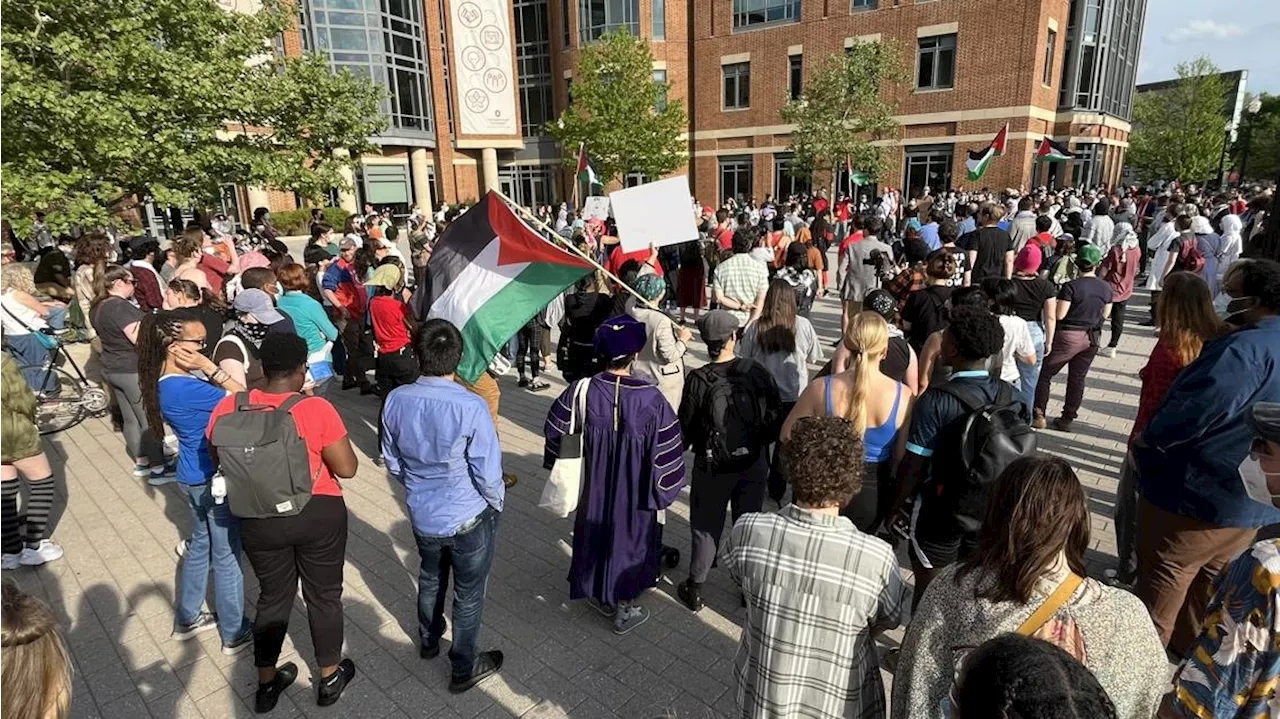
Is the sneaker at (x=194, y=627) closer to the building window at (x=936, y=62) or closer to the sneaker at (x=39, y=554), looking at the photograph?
the sneaker at (x=39, y=554)

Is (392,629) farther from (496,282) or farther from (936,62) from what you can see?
(936,62)

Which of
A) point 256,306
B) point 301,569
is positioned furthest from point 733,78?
point 301,569

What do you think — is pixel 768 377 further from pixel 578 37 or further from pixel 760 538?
pixel 578 37

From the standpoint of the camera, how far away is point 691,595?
419cm

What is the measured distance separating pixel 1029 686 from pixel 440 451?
8.88 feet

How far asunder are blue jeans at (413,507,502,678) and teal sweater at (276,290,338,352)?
3278mm

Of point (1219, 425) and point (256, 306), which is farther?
point (256, 306)

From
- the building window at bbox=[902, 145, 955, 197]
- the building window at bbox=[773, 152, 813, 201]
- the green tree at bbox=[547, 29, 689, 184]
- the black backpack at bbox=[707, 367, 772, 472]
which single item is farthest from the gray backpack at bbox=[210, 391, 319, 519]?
the building window at bbox=[773, 152, 813, 201]

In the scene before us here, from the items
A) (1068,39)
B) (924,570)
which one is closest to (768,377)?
(924,570)

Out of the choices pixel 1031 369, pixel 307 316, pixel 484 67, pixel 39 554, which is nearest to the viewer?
pixel 39 554

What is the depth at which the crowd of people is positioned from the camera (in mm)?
1877

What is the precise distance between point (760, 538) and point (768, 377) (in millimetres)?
1818

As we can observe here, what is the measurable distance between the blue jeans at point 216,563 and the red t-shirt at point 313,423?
0.81 m

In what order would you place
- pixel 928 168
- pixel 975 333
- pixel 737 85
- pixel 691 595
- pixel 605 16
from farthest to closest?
1. pixel 605 16
2. pixel 737 85
3. pixel 928 168
4. pixel 691 595
5. pixel 975 333
